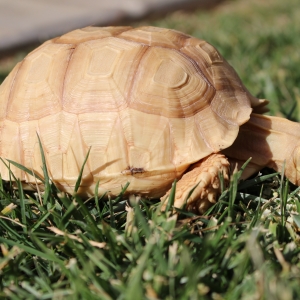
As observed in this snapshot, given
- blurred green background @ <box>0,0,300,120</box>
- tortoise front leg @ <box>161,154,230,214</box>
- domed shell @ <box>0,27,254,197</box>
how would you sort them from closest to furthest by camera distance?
tortoise front leg @ <box>161,154,230,214</box> < domed shell @ <box>0,27,254,197</box> < blurred green background @ <box>0,0,300,120</box>

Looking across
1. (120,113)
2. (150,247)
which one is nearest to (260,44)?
(120,113)

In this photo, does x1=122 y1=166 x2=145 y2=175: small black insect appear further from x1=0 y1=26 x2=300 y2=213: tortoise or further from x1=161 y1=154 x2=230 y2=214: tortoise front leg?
x1=161 y1=154 x2=230 y2=214: tortoise front leg

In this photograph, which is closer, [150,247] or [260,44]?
[150,247]

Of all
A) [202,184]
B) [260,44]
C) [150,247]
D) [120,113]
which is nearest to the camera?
[150,247]

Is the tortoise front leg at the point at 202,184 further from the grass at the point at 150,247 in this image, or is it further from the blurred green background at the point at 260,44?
the blurred green background at the point at 260,44

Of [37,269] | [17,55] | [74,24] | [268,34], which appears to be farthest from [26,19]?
[37,269]

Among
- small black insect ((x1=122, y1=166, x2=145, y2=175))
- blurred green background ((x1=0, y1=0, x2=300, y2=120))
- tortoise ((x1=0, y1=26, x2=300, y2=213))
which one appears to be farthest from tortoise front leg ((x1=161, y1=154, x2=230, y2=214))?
blurred green background ((x1=0, y1=0, x2=300, y2=120))

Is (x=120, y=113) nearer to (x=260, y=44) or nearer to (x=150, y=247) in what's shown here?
(x=150, y=247)
